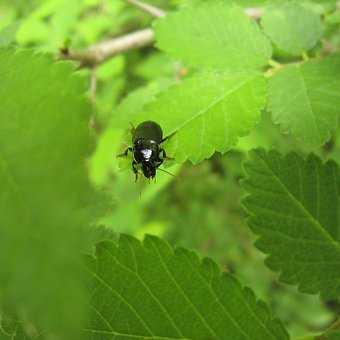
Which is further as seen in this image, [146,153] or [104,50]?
[104,50]

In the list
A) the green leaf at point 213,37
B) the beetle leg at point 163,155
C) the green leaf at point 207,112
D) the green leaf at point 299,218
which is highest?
the green leaf at point 213,37

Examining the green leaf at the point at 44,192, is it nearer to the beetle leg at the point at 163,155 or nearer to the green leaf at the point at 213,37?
the beetle leg at the point at 163,155

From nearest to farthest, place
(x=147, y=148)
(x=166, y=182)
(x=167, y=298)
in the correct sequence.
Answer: (x=167, y=298)
(x=147, y=148)
(x=166, y=182)

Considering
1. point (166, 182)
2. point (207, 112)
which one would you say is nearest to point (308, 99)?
point (207, 112)

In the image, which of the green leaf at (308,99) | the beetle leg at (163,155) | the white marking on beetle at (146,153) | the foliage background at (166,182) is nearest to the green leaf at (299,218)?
the green leaf at (308,99)

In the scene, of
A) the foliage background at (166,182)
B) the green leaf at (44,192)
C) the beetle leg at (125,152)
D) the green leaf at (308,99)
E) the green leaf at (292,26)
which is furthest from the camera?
the foliage background at (166,182)

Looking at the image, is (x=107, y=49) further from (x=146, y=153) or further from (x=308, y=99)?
(x=308, y=99)

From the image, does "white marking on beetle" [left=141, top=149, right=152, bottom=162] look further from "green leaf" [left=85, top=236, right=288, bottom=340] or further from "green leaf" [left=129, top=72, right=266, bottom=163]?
"green leaf" [left=85, top=236, right=288, bottom=340]
